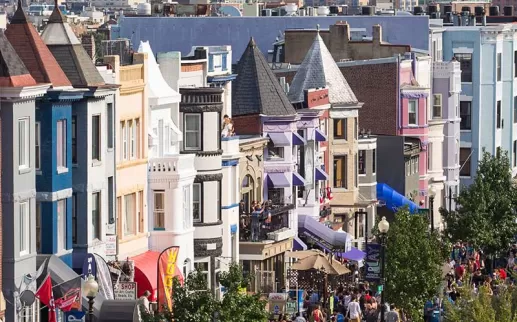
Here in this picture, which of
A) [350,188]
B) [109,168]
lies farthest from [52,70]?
[350,188]

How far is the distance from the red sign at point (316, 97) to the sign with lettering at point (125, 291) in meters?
30.1

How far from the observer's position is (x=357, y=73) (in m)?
101

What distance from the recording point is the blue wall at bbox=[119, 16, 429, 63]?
387 feet

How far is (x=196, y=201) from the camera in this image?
224 ft

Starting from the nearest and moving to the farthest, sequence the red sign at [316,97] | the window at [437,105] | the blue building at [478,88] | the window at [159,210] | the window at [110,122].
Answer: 1. the window at [110,122]
2. the window at [159,210]
3. the red sign at [316,97]
4. the window at [437,105]
5. the blue building at [478,88]

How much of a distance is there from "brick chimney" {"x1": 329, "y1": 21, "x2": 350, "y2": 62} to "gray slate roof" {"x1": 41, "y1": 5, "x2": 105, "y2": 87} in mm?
51191

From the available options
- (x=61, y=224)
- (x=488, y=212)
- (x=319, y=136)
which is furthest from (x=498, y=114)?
(x=61, y=224)

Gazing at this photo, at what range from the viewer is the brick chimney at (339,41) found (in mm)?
107750

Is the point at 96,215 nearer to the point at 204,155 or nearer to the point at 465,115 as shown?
the point at 204,155

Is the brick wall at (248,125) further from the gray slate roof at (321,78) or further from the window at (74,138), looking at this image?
the window at (74,138)

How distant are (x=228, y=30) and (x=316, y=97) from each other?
33.2 m

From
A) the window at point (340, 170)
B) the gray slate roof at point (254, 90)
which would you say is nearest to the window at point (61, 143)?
the gray slate roof at point (254, 90)

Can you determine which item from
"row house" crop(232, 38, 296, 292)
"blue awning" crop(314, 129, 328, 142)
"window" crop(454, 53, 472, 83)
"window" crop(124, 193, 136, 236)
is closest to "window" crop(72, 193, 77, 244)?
"window" crop(124, 193, 136, 236)

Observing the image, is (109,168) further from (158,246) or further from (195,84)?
(195,84)
